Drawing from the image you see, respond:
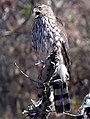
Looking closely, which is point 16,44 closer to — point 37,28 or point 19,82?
point 19,82

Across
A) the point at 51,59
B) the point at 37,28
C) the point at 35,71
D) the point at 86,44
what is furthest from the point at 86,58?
the point at 51,59

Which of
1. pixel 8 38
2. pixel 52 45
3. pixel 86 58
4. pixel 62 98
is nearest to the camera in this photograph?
pixel 62 98

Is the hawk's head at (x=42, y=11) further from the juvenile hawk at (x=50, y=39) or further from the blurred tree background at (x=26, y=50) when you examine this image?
the blurred tree background at (x=26, y=50)

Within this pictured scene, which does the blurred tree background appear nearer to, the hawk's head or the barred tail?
the hawk's head

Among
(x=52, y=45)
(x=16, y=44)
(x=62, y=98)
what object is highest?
(x=16, y=44)

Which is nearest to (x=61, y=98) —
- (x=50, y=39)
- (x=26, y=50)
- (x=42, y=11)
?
(x=50, y=39)

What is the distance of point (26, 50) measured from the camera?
39.2 feet

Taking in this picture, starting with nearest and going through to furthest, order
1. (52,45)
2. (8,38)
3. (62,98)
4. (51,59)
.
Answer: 1. (51,59)
2. (62,98)
3. (52,45)
4. (8,38)

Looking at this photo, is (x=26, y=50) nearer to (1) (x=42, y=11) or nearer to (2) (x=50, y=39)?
(1) (x=42, y=11)

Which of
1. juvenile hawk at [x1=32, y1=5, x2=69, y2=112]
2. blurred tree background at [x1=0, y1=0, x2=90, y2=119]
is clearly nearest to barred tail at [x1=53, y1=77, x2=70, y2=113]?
juvenile hawk at [x1=32, y1=5, x2=69, y2=112]

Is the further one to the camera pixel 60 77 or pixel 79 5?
pixel 79 5

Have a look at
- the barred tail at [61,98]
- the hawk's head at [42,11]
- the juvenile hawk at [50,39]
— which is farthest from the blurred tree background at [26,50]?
the barred tail at [61,98]

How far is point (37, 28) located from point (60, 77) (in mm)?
809

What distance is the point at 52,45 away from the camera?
7473 millimetres
